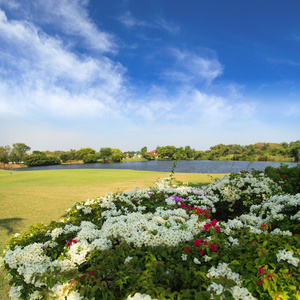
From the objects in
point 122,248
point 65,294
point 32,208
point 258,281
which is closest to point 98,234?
point 122,248

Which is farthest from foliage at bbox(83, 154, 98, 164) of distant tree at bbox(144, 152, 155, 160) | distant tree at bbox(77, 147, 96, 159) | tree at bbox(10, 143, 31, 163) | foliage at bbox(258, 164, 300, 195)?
foliage at bbox(258, 164, 300, 195)

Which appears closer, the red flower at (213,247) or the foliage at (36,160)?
the red flower at (213,247)

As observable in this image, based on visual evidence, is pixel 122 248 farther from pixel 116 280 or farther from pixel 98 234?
pixel 98 234

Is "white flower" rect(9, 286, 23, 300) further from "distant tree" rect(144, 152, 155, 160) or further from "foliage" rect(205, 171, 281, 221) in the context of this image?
"distant tree" rect(144, 152, 155, 160)

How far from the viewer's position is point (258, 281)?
1398 mm

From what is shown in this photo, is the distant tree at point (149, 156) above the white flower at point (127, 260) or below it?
below

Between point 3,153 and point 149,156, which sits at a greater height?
point 3,153

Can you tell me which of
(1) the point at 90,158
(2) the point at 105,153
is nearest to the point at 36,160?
(1) the point at 90,158

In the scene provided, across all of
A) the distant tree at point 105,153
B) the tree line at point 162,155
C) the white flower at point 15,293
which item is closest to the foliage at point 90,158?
the tree line at point 162,155

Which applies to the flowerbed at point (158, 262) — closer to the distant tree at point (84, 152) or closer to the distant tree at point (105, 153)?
the distant tree at point (105, 153)

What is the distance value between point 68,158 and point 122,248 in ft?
275

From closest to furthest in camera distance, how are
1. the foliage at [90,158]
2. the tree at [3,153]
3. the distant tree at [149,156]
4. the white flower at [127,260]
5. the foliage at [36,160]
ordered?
the white flower at [127,260] → the tree at [3,153] → the foliage at [36,160] → the foliage at [90,158] → the distant tree at [149,156]

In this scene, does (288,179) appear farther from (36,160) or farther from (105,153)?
(105,153)

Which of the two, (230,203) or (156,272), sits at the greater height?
(156,272)
